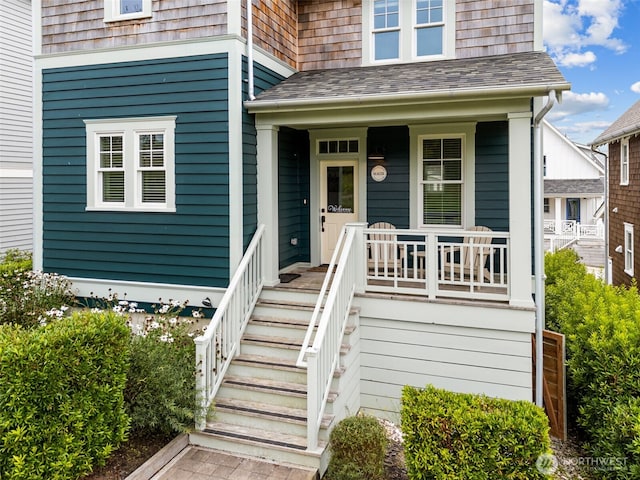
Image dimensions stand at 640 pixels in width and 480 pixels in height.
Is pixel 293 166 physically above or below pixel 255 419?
above

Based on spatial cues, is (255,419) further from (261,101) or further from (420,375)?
(261,101)

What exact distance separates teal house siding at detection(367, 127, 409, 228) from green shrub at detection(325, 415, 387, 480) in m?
4.32

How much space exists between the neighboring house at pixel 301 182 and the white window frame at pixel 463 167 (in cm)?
3

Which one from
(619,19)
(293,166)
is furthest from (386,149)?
(619,19)

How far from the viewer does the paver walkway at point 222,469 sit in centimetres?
474

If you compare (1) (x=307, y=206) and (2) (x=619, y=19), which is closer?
(1) (x=307, y=206)

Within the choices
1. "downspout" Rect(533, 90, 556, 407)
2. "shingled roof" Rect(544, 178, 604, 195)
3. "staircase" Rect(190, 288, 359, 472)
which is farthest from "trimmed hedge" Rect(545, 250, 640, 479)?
"shingled roof" Rect(544, 178, 604, 195)

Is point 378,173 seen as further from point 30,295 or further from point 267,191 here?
point 30,295

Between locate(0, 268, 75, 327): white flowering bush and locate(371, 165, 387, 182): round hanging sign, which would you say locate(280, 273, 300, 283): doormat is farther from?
locate(0, 268, 75, 327): white flowering bush

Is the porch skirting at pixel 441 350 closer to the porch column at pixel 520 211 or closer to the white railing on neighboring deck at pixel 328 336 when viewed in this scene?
the porch column at pixel 520 211

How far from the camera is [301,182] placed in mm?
8867

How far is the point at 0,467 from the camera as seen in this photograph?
152 inches

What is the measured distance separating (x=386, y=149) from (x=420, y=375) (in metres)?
4.00

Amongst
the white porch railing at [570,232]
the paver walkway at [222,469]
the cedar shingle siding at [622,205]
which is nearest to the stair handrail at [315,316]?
the paver walkway at [222,469]
